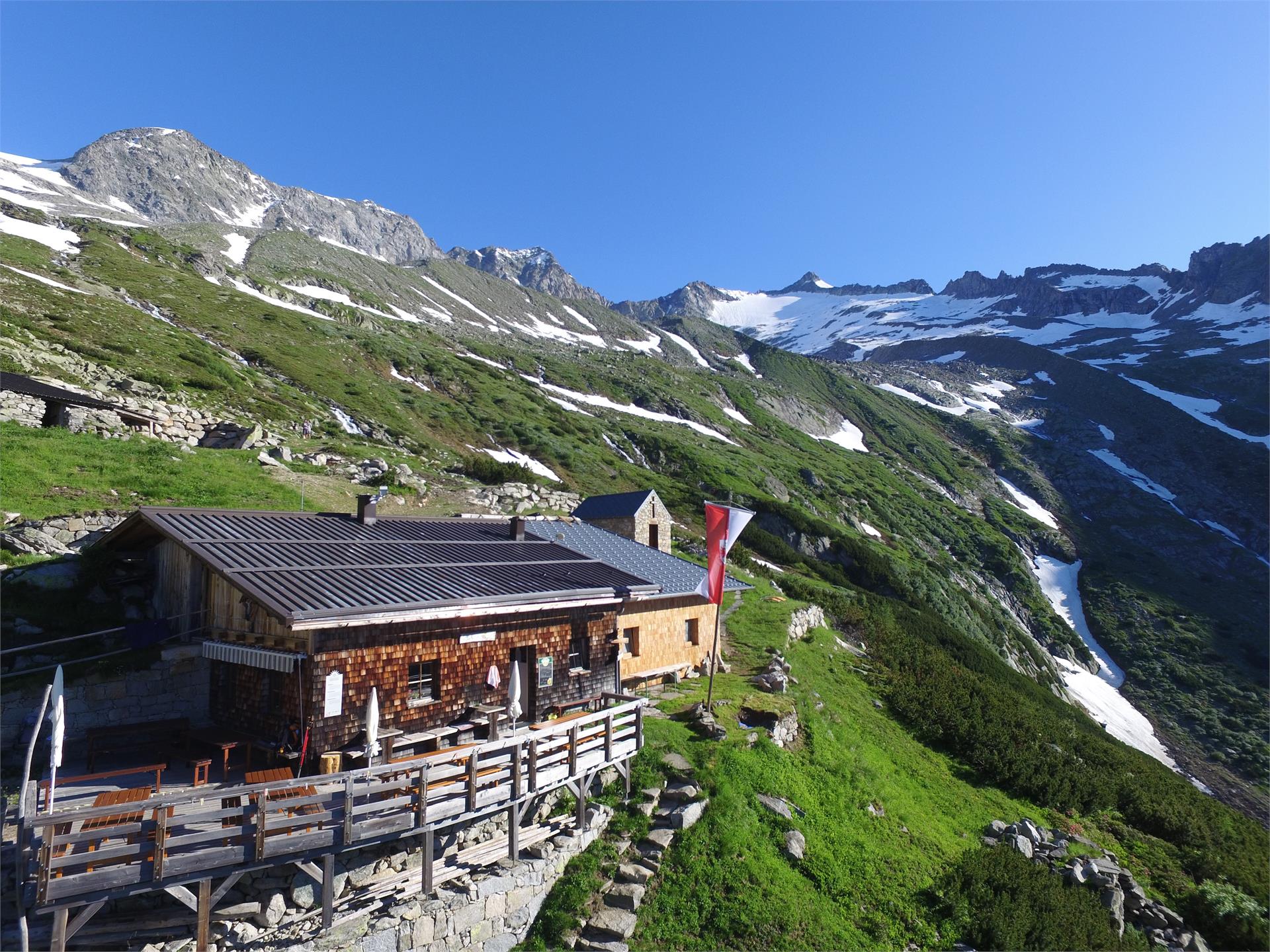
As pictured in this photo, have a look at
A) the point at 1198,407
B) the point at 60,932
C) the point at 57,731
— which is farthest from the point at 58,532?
the point at 1198,407

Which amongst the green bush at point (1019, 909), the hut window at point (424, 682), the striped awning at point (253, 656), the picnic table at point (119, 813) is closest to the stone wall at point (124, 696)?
the striped awning at point (253, 656)

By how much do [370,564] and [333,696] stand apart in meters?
3.82

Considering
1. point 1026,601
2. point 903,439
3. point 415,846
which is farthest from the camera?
point 903,439

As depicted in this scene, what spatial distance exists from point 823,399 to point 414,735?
14232 cm

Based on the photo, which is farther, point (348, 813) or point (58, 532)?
point (58, 532)

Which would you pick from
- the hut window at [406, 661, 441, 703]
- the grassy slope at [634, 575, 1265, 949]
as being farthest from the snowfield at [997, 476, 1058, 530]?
the hut window at [406, 661, 441, 703]

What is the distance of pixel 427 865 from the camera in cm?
1130

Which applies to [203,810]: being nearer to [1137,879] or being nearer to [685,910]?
[685,910]

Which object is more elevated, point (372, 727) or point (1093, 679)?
point (372, 727)

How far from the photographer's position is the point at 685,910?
1255 cm

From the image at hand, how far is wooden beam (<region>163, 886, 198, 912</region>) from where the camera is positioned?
902 cm

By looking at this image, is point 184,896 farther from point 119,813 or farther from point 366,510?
point 366,510

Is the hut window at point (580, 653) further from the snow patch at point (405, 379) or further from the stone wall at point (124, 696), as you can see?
the snow patch at point (405, 379)

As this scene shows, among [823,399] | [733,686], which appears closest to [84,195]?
[823,399]
